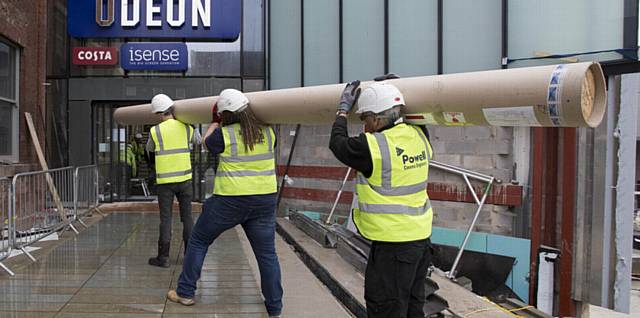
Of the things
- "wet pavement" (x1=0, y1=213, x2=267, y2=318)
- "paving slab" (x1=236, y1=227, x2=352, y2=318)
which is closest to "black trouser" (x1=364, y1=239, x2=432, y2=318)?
"paving slab" (x1=236, y1=227, x2=352, y2=318)

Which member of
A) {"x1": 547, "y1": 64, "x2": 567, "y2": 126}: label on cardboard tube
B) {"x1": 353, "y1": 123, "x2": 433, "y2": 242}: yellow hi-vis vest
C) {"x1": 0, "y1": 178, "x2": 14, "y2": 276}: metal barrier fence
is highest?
{"x1": 547, "y1": 64, "x2": 567, "y2": 126}: label on cardboard tube

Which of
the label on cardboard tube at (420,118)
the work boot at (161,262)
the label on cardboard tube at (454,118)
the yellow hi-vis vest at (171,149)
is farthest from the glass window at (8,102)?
the label on cardboard tube at (454,118)

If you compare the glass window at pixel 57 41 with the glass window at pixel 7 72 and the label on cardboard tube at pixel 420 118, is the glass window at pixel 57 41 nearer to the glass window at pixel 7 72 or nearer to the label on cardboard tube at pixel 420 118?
the glass window at pixel 7 72

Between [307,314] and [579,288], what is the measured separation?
4.46m

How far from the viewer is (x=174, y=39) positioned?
11211 mm

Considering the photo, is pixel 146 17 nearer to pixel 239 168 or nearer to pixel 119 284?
pixel 119 284

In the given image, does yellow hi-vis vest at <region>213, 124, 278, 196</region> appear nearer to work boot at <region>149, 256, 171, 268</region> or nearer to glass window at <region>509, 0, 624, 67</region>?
work boot at <region>149, 256, 171, 268</region>

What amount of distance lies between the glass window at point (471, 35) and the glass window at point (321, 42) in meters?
2.42

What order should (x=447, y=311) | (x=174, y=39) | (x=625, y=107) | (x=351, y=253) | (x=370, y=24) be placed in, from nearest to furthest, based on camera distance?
(x=447, y=311) → (x=351, y=253) → (x=625, y=107) → (x=370, y=24) → (x=174, y=39)

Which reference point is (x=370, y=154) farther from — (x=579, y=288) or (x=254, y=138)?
(x=579, y=288)

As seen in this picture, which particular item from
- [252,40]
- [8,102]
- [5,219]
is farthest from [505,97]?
[252,40]

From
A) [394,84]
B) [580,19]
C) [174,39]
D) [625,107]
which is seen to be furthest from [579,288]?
[174,39]

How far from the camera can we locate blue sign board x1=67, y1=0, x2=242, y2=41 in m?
11.0

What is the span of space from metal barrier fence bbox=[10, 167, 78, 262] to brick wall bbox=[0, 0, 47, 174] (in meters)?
1.22
